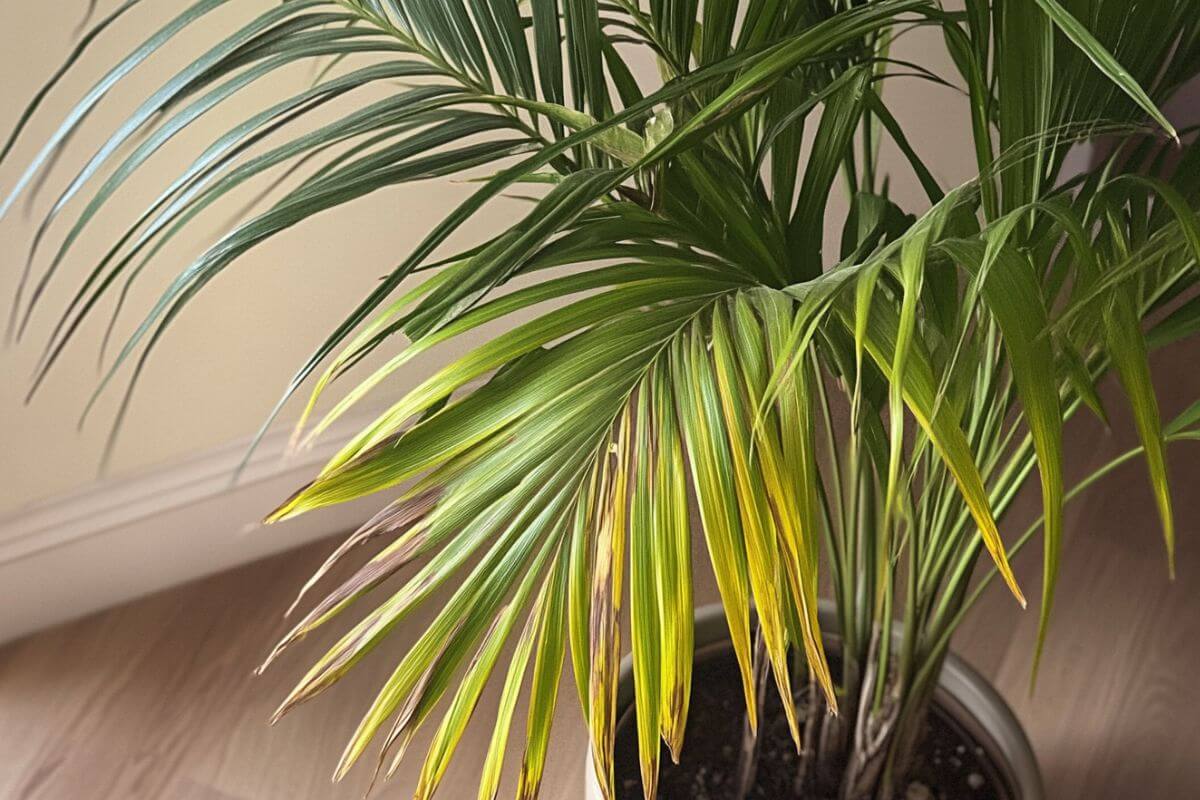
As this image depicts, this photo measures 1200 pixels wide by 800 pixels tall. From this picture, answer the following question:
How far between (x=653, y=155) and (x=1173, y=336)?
33cm

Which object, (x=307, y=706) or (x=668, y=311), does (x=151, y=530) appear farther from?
(x=668, y=311)

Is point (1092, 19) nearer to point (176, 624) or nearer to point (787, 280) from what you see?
point (787, 280)

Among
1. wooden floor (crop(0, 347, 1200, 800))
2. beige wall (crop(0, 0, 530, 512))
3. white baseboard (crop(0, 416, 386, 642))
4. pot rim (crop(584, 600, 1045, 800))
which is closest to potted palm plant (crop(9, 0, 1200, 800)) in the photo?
pot rim (crop(584, 600, 1045, 800))

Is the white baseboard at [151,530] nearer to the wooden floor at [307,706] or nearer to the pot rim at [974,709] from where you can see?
the wooden floor at [307,706]

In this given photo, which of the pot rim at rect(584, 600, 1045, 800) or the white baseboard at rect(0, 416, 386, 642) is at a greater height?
the white baseboard at rect(0, 416, 386, 642)

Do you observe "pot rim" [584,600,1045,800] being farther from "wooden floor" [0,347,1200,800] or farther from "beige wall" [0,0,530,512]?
"beige wall" [0,0,530,512]

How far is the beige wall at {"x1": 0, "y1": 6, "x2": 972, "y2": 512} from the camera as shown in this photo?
100 centimetres

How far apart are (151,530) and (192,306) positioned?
0.91 feet

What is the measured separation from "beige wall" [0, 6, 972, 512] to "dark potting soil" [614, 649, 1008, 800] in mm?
565

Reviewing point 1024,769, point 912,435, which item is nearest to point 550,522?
point 1024,769

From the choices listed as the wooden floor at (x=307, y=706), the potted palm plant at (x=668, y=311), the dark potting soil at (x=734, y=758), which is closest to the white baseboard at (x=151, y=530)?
the wooden floor at (x=307, y=706)

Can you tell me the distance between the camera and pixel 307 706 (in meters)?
1.18

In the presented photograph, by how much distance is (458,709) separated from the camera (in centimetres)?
47

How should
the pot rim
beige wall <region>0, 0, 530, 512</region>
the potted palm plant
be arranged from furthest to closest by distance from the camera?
beige wall <region>0, 0, 530, 512</region>
the pot rim
the potted palm plant
